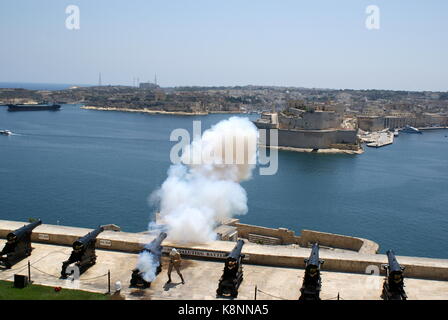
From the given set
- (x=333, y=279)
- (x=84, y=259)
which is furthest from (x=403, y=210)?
(x=84, y=259)

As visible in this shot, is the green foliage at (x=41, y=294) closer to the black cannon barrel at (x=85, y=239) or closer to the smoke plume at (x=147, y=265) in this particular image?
the smoke plume at (x=147, y=265)

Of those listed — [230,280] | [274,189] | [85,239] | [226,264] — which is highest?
[85,239]

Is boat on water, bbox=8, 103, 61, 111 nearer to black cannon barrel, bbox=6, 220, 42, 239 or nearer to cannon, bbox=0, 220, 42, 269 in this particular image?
black cannon barrel, bbox=6, 220, 42, 239

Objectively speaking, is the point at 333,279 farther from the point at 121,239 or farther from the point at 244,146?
the point at 244,146

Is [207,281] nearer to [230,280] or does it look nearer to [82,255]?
[230,280]

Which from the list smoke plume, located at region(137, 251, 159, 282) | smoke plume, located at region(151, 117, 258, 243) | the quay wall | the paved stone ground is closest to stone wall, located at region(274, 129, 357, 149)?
smoke plume, located at region(151, 117, 258, 243)

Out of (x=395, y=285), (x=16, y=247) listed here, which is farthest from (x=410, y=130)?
(x=16, y=247)

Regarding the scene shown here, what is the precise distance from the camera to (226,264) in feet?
39.2

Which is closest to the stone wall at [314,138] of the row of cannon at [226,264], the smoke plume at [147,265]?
the row of cannon at [226,264]

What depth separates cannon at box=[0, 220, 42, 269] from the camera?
1365cm

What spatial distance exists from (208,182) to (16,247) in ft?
25.4

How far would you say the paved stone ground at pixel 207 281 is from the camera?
12128 mm

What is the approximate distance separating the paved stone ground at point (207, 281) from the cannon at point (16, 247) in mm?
220

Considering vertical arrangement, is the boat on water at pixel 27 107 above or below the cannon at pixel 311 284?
above
